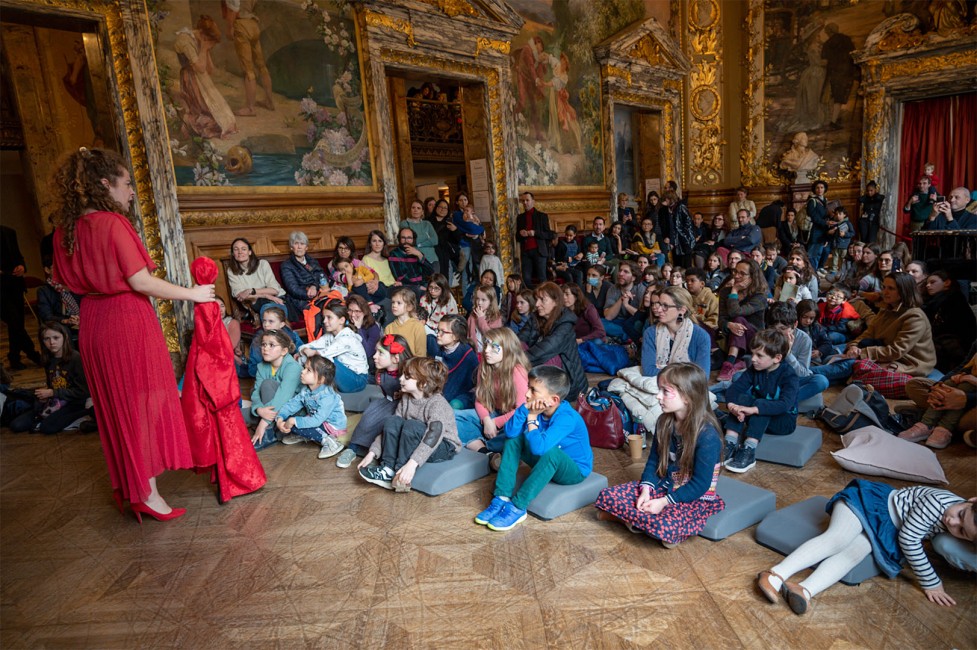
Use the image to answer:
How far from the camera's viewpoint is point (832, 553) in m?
2.60

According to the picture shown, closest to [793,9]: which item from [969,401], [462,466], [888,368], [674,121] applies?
[674,121]

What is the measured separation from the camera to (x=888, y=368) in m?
5.15

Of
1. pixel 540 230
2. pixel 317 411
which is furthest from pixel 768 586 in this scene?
pixel 540 230

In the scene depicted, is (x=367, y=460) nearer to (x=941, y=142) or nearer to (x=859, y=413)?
(x=859, y=413)

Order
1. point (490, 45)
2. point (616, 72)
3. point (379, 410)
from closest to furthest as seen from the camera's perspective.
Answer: point (379, 410), point (490, 45), point (616, 72)

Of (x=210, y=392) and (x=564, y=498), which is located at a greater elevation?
(x=210, y=392)

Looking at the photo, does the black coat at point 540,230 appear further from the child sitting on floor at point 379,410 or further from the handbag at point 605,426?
the handbag at point 605,426

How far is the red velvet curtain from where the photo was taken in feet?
41.2

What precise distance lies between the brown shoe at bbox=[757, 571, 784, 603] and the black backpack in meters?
2.16

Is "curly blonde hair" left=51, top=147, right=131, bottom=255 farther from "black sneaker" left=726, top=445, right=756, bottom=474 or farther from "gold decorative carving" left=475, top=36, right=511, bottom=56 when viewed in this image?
"gold decorative carving" left=475, top=36, right=511, bottom=56

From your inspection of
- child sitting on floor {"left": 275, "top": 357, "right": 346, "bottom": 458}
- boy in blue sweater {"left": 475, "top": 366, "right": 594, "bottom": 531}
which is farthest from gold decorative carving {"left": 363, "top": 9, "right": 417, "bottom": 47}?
boy in blue sweater {"left": 475, "top": 366, "right": 594, "bottom": 531}

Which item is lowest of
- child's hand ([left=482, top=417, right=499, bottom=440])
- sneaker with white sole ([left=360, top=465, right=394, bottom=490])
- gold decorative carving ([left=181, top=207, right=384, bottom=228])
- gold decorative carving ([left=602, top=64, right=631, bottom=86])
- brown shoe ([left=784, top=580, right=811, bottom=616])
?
brown shoe ([left=784, top=580, right=811, bottom=616])

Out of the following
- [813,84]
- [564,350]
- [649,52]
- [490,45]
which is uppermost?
[649,52]

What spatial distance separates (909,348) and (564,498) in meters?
3.67
